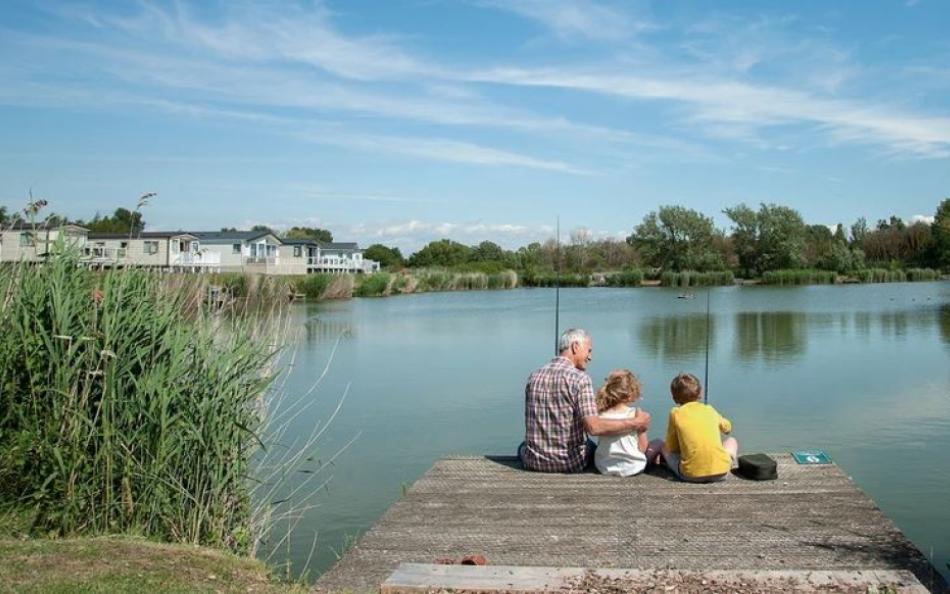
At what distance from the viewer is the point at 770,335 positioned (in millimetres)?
21766

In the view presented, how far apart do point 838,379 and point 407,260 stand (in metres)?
76.2

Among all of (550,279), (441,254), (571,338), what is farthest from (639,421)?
(441,254)

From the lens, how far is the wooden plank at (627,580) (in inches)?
154

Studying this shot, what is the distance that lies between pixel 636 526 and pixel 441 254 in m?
79.0

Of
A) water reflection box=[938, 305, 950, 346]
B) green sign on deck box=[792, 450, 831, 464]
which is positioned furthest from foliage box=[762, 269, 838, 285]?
green sign on deck box=[792, 450, 831, 464]

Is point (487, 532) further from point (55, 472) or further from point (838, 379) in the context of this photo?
point (838, 379)

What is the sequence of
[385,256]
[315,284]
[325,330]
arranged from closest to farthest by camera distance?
[325,330]
[315,284]
[385,256]

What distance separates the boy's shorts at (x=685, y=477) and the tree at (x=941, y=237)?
63.7 m

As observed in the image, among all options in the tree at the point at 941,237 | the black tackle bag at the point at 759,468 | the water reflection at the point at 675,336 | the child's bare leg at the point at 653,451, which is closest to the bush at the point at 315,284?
the water reflection at the point at 675,336

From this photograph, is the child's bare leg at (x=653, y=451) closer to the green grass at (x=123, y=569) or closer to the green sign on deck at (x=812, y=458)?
the green sign on deck at (x=812, y=458)

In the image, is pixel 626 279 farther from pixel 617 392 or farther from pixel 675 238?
pixel 617 392

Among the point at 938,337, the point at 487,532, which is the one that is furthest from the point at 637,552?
the point at 938,337

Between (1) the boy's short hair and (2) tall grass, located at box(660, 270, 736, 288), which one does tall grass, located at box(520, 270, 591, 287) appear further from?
(1) the boy's short hair

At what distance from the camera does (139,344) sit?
5.83m
